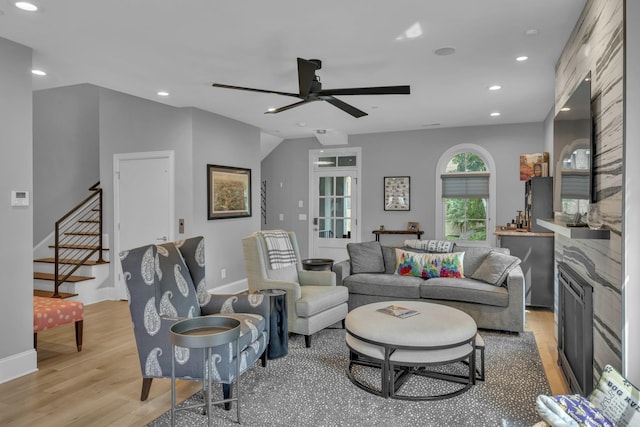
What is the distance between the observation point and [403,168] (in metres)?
7.57

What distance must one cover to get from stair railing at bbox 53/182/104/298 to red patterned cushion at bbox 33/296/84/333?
1.88 metres

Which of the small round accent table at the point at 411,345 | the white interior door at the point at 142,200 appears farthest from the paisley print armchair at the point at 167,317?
the white interior door at the point at 142,200

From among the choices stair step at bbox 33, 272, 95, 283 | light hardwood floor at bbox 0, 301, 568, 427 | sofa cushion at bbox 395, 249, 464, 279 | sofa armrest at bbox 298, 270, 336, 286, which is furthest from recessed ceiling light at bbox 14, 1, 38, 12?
sofa cushion at bbox 395, 249, 464, 279

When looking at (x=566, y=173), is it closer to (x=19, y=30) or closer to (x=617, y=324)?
(x=617, y=324)

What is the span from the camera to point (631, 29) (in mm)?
2012

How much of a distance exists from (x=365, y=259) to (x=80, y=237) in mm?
4348

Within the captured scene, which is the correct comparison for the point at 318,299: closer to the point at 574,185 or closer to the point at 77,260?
the point at 574,185

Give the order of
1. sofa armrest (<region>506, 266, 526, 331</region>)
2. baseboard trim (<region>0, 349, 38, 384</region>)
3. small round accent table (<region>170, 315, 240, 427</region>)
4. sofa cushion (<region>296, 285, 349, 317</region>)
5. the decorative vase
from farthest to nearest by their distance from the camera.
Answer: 1. sofa armrest (<region>506, 266, 526, 331</region>)
2. sofa cushion (<region>296, 285, 349, 317</region>)
3. baseboard trim (<region>0, 349, 38, 384</region>)
4. the decorative vase
5. small round accent table (<region>170, 315, 240, 427</region>)

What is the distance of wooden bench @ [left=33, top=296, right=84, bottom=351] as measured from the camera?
3.61 meters

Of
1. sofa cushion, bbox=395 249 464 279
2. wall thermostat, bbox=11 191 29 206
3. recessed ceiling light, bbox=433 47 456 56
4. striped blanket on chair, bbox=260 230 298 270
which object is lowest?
sofa cushion, bbox=395 249 464 279

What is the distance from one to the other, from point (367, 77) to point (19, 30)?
9.34ft

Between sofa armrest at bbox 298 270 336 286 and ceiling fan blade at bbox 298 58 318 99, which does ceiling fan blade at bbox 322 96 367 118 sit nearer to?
ceiling fan blade at bbox 298 58 318 99

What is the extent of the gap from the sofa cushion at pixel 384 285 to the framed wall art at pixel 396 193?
2786mm

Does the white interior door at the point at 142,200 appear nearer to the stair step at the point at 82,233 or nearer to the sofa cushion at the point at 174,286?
the stair step at the point at 82,233
